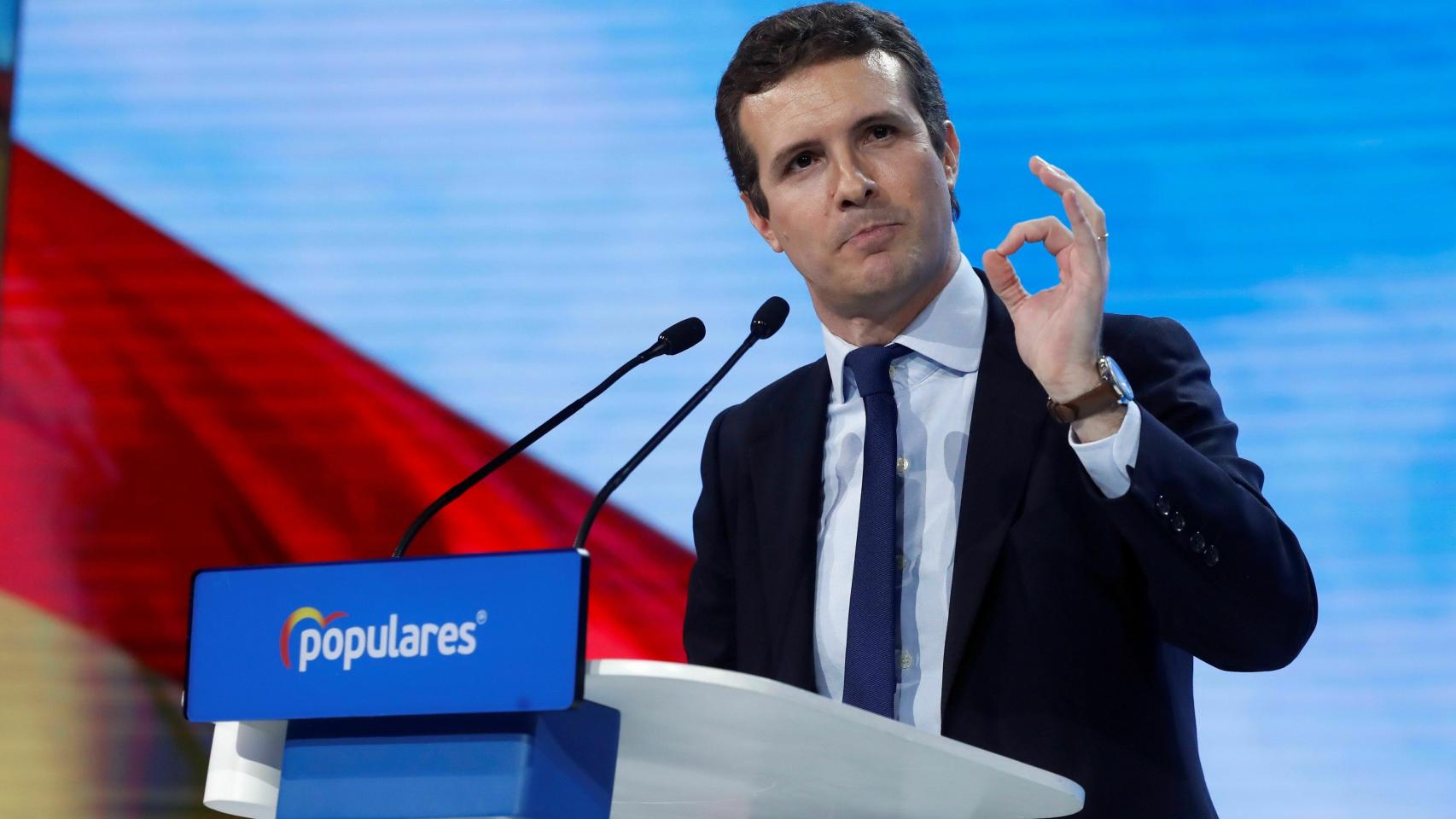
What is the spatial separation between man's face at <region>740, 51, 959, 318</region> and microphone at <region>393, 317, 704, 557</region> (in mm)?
334

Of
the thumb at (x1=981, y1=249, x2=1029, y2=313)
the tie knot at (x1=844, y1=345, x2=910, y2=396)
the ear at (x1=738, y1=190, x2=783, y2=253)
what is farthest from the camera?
the ear at (x1=738, y1=190, x2=783, y2=253)

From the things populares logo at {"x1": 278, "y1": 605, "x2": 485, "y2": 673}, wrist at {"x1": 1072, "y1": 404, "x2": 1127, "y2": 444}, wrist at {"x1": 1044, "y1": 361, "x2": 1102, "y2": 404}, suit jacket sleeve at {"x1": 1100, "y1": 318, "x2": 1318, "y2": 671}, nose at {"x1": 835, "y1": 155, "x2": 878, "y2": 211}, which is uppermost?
nose at {"x1": 835, "y1": 155, "x2": 878, "y2": 211}

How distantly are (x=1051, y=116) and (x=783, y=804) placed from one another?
1.98m

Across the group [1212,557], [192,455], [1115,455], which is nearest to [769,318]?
[1115,455]

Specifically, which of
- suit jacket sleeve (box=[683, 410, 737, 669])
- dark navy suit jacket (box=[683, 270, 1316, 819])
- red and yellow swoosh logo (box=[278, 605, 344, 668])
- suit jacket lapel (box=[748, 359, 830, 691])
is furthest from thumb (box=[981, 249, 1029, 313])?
red and yellow swoosh logo (box=[278, 605, 344, 668])

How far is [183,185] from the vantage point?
335cm

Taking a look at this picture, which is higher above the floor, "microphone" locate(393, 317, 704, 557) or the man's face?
the man's face

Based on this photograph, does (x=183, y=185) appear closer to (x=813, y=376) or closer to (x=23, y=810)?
(x=23, y=810)

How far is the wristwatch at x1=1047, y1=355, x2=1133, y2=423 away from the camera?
1.52 metres

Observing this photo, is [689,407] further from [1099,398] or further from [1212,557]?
[1212,557]

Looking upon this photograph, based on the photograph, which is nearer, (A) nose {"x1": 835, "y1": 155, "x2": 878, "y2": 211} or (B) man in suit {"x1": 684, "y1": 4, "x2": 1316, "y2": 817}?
(B) man in suit {"x1": 684, "y1": 4, "x2": 1316, "y2": 817}

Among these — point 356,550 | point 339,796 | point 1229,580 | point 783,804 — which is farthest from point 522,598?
point 356,550

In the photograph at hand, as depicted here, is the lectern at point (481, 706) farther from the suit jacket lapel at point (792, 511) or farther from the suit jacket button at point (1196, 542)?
the suit jacket lapel at point (792, 511)

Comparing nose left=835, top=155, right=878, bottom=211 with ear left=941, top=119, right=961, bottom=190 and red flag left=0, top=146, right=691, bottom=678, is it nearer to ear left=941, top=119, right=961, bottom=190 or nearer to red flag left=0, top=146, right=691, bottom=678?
ear left=941, top=119, right=961, bottom=190
